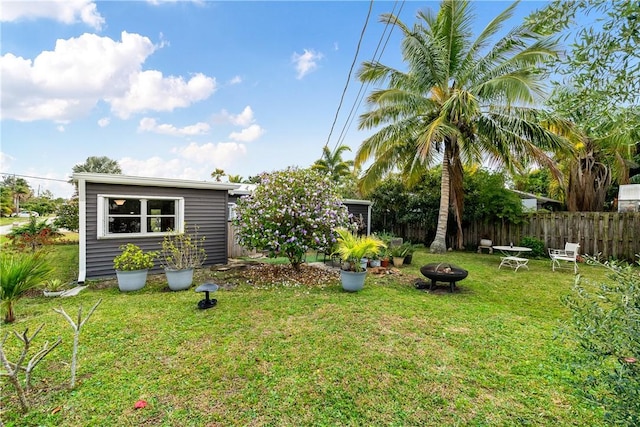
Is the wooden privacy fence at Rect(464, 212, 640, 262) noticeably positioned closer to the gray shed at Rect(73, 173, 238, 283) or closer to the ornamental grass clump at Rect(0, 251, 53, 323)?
the gray shed at Rect(73, 173, 238, 283)

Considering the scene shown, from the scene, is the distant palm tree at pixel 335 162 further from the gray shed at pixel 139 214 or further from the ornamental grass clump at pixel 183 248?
the ornamental grass clump at pixel 183 248

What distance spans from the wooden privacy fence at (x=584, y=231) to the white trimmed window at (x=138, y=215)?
1189 cm

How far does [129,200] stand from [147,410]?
6.44 m

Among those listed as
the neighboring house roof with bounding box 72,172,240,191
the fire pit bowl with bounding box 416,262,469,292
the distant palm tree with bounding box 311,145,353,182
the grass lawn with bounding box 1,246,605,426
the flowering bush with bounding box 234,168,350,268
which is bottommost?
the grass lawn with bounding box 1,246,605,426

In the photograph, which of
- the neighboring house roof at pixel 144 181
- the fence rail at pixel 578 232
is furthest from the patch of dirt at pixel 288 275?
the fence rail at pixel 578 232

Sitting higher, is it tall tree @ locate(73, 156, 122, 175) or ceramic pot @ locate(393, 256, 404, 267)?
tall tree @ locate(73, 156, 122, 175)

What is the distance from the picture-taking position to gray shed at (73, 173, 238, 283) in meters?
6.58

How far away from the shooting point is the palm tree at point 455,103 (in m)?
8.95

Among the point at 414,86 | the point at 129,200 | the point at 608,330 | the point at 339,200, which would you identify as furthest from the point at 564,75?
the point at 414,86

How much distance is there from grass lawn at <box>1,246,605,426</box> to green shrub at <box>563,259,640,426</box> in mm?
486

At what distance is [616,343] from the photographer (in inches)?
57.2

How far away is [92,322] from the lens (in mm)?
4137

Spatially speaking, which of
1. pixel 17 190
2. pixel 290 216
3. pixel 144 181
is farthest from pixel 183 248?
pixel 17 190

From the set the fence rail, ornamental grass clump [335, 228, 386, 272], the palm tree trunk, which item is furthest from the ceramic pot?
the fence rail
